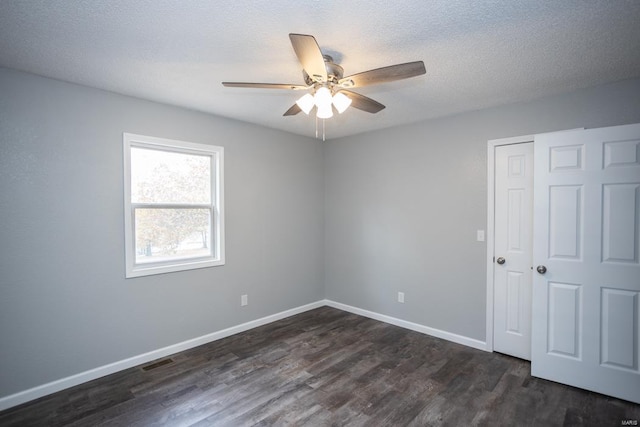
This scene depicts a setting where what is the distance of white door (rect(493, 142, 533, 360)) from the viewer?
307 centimetres

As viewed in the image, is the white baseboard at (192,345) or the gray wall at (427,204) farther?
the gray wall at (427,204)

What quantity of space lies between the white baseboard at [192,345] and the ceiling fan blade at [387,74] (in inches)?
115

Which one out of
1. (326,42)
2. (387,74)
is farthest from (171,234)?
(387,74)

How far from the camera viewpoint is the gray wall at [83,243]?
93.7 inches

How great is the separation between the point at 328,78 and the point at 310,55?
40 centimetres

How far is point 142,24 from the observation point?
5.89 feet

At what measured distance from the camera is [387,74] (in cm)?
184

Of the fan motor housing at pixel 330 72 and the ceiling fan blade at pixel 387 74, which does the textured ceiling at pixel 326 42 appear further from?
the ceiling fan blade at pixel 387 74

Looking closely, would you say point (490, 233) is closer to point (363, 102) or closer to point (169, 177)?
point (363, 102)

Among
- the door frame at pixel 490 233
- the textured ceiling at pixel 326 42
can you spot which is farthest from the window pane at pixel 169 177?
the door frame at pixel 490 233

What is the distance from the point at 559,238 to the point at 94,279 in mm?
4058

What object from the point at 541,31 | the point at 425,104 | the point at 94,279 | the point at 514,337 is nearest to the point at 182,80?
the point at 94,279

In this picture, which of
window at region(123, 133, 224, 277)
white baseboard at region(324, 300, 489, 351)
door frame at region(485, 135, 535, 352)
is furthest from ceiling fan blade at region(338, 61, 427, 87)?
white baseboard at region(324, 300, 489, 351)

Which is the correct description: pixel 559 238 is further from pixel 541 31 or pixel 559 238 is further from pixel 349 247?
pixel 349 247
